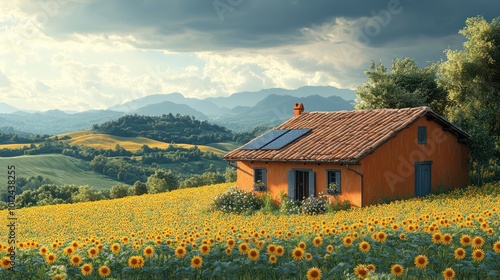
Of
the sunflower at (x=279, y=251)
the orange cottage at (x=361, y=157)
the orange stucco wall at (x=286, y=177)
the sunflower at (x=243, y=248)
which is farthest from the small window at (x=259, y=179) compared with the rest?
the sunflower at (x=279, y=251)

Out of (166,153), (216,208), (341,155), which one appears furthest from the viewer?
(166,153)

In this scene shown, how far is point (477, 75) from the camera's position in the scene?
122 feet

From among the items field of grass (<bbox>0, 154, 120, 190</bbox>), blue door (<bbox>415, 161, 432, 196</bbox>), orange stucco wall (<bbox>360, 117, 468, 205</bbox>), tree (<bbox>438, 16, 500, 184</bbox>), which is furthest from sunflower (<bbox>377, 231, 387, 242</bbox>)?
field of grass (<bbox>0, 154, 120, 190</bbox>)

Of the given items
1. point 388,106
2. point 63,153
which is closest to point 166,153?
point 63,153

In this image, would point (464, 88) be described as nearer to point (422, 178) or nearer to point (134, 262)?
point (422, 178)

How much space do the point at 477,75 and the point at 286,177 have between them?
662 inches

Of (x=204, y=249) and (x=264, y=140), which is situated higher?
(x=264, y=140)

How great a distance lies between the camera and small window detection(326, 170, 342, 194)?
26.1 meters

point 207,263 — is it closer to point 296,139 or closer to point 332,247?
point 332,247

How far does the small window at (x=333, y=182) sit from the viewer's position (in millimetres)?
26062

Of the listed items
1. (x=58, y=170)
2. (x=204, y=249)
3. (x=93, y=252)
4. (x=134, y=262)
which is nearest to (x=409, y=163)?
(x=204, y=249)

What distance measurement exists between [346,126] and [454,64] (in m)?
12.1

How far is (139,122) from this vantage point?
174 metres

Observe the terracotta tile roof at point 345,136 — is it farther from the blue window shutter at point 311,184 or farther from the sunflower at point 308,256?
the sunflower at point 308,256
